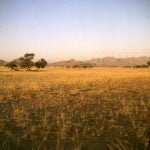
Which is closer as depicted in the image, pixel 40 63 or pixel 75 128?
A: pixel 75 128

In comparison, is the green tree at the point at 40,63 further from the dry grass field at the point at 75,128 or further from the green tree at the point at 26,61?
the dry grass field at the point at 75,128

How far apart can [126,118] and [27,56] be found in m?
73.4

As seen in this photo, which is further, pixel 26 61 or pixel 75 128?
pixel 26 61

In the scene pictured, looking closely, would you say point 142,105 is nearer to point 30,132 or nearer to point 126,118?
point 126,118

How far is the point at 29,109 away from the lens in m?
11.2

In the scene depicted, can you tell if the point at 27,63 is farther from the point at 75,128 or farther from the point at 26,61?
the point at 75,128

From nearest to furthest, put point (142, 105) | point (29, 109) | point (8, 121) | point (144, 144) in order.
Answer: point (144, 144) < point (8, 121) < point (29, 109) < point (142, 105)

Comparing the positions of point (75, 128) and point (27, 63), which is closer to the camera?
point (75, 128)

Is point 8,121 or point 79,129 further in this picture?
point 8,121

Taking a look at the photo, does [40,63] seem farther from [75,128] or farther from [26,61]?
[75,128]

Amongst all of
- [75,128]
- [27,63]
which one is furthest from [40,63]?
[75,128]

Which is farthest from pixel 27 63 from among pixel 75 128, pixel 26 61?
pixel 75 128

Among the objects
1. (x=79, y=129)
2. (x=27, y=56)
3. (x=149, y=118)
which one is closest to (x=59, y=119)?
(x=79, y=129)

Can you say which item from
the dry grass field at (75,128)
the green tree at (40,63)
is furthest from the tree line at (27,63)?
the dry grass field at (75,128)
